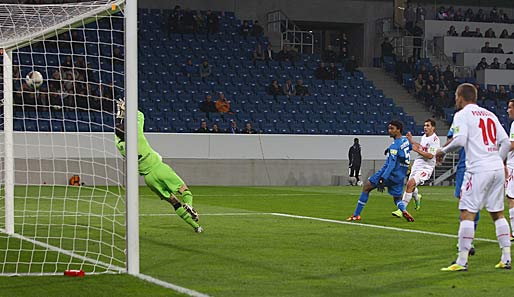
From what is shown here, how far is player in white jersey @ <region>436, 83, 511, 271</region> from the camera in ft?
31.8

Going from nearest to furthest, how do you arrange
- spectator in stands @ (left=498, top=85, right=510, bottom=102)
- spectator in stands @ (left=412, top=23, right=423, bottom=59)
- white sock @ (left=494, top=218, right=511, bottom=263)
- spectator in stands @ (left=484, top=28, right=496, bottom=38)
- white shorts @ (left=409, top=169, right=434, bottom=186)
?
white sock @ (left=494, top=218, right=511, bottom=263) → white shorts @ (left=409, top=169, right=434, bottom=186) → spectator in stands @ (left=498, top=85, right=510, bottom=102) → spectator in stands @ (left=412, top=23, right=423, bottom=59) → spectator in stands @ (left=484, top=28, right=496, bottom=38)

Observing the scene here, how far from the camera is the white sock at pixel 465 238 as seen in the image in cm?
966

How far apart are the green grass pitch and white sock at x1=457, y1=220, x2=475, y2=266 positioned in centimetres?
23

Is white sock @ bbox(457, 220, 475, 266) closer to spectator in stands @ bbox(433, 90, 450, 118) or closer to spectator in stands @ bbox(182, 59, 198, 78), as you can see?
spectator in stands @ bbox(182, 59, 198, 78)

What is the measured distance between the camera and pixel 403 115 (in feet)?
129

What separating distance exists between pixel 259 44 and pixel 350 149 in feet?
27.5

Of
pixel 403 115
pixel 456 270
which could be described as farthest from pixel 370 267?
pixel 403 115

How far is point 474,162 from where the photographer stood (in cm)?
975

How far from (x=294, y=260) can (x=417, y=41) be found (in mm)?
36444

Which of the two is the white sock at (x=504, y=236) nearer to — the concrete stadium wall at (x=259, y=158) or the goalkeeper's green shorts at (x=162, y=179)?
the goalkeeper's green shorts at (x=162, y=179)

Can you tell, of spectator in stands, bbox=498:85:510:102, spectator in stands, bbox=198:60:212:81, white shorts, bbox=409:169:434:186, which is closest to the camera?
white shorts, bbox=409:169:434:186

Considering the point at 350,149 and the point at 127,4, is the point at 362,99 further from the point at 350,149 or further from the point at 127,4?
the point at 127,4

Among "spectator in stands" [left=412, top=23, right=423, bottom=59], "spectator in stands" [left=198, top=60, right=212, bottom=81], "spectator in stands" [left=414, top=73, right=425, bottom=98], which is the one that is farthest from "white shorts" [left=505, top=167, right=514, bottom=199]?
"spectator in stands" [left=412, top=23, right=423, bottom=59]

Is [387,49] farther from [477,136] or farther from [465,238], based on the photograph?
[465,238]
